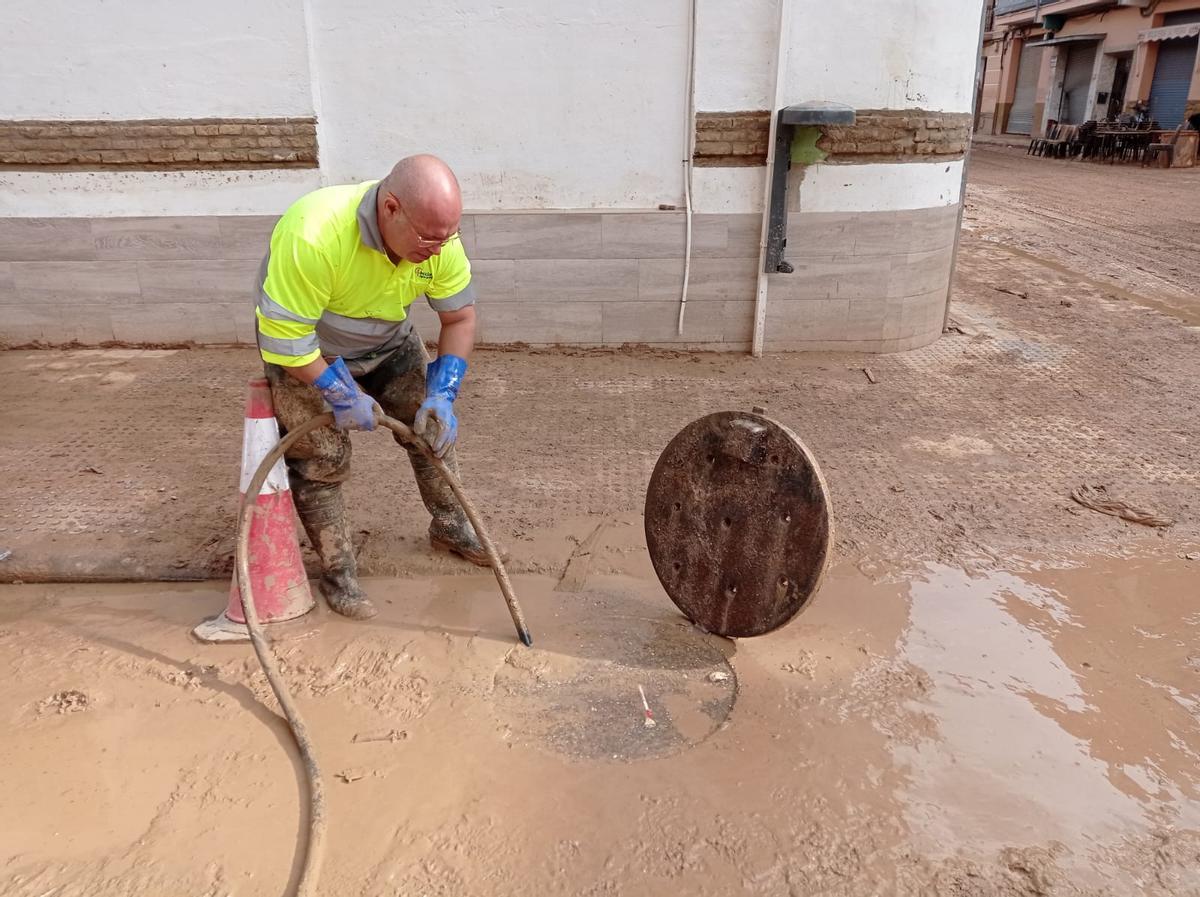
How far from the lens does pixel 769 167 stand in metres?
6.01

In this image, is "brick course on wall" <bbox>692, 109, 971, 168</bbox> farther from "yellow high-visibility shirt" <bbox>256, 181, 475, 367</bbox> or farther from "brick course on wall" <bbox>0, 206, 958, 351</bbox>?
"yellow high-visibility shirt" <bbox>256, 181, 475, 367</bbox>

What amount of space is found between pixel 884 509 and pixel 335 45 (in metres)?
4.66

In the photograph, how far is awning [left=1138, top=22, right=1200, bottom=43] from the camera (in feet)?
66.4

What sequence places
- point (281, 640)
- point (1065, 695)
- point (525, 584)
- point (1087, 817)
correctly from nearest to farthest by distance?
point (1087, 817) → point (1065, 695) → point (281, 640) → point (525, 584)

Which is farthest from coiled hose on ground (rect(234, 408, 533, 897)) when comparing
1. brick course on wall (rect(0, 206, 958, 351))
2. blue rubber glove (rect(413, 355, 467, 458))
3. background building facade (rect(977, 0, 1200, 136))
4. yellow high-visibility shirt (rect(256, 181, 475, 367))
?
background building facade (rect(977, 0, 1200, 136))

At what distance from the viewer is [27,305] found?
256 inches

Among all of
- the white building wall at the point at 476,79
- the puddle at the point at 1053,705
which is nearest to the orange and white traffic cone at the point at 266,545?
the puddle at the point at 1053,705

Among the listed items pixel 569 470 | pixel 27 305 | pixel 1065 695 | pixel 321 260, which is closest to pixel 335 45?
pixel 27 305

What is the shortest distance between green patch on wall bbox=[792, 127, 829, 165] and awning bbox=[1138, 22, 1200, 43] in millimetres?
19915

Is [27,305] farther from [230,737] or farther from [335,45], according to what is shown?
[230,737]

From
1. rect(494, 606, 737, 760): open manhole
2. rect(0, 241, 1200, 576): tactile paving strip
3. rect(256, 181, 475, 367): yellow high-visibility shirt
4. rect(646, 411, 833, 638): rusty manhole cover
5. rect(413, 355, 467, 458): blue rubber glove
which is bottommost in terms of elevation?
rect(494, 606, 737, 760): open manhole

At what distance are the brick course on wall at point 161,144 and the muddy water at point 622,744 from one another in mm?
3687

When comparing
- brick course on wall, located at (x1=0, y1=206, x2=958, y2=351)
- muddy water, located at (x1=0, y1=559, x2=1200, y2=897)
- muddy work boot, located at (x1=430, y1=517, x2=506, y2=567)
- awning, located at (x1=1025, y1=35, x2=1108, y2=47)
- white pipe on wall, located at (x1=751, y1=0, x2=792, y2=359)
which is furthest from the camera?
awning, located at (x1=1025, y1=35, x2=1108, y2=47)

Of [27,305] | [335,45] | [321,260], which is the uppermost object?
[335,45]
